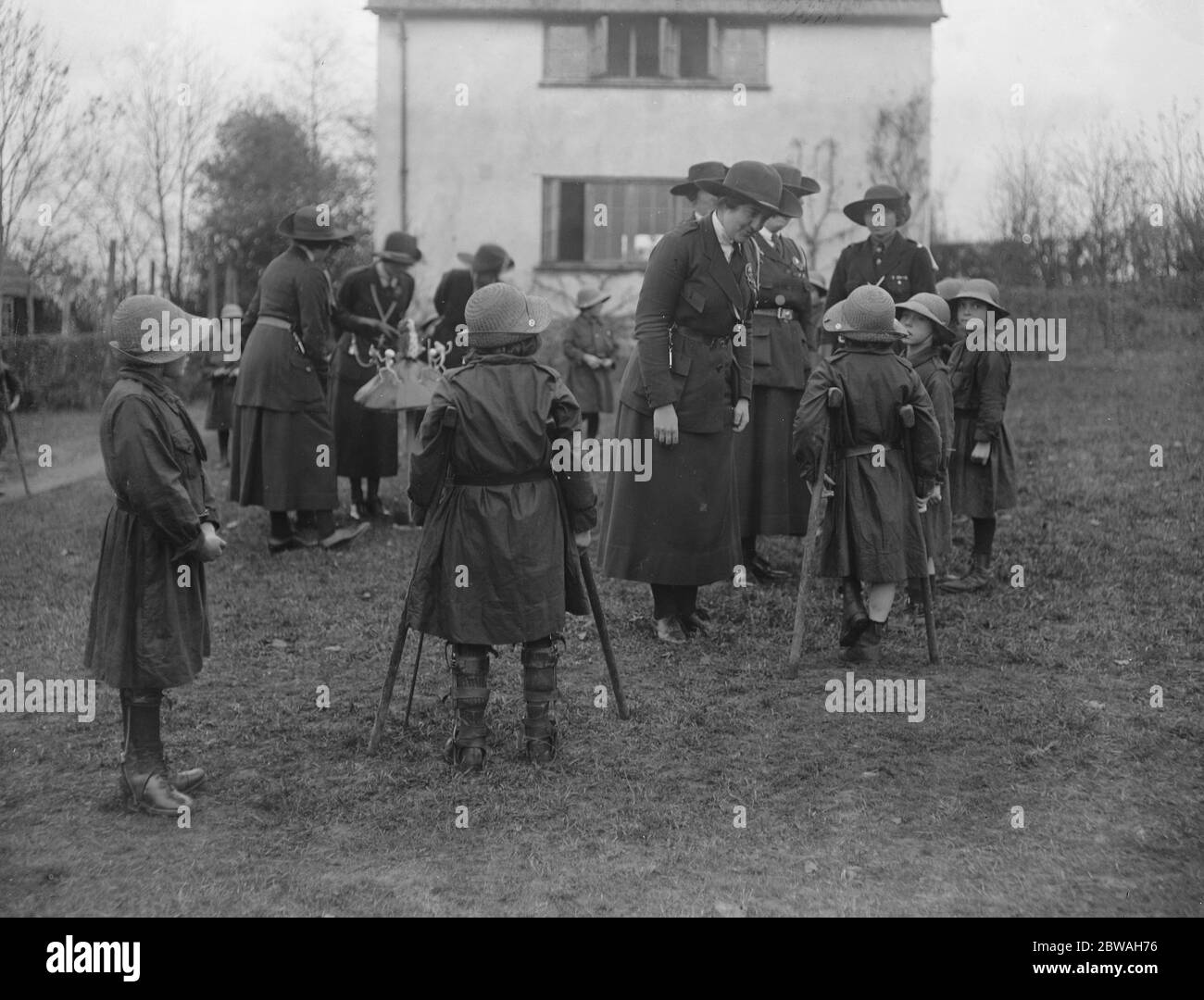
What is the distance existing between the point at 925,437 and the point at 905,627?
4.36 ft

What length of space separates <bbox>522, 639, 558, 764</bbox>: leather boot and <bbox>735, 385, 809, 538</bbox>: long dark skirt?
2934mm

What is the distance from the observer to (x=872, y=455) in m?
6.34

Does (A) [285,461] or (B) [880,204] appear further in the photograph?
(A) [285,461]

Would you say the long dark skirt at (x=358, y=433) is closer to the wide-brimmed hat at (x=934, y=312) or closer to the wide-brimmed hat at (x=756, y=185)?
the wide-brimmed hat at (x=934, y=312)

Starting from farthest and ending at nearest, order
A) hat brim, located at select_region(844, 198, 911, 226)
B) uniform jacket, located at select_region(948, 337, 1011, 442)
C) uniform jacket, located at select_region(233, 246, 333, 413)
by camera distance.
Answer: uniform jacket, located at select_region(233, 246, 333, 413) → hat brim, located at select_region(844, 198, 911, 226) → uniform jacket, located at select_region(948, 337, 1011, 442)

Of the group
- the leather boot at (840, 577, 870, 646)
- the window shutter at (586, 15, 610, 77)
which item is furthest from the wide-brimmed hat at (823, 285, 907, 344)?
the window shutter at (586, 15, 610, 77)

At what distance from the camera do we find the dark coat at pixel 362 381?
9.98 meters

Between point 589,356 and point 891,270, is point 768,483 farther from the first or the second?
point 589,356

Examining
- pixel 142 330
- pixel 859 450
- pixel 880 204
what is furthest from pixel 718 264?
pixel 142 330

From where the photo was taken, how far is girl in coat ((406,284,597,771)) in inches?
198

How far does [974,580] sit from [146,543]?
16.7 feet

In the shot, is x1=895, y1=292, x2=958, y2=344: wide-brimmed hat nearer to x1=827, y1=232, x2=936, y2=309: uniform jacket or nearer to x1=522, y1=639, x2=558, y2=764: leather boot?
x1=827, y1=232, x2=936, y2=309: uniform jacket

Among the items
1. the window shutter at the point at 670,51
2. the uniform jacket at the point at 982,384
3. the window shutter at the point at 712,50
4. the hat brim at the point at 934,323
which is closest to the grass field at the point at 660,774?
the uniform jacket at the point at 982,384

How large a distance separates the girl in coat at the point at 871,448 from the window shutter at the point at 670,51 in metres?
15.8
